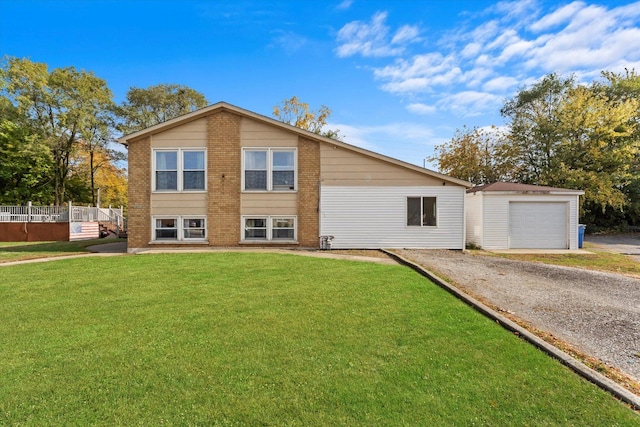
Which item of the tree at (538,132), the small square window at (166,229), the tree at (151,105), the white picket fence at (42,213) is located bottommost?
the small square window at (166,229)

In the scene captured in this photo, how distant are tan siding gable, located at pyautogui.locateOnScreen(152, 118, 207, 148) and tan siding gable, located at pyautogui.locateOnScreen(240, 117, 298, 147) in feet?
5.56

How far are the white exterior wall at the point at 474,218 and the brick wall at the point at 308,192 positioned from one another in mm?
7259

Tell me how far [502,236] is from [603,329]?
10.2 meters

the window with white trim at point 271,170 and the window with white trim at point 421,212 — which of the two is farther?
the window with white trim at point 271,170

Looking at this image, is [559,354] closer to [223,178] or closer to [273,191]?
[273,191]

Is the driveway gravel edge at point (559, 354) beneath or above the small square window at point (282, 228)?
beneath

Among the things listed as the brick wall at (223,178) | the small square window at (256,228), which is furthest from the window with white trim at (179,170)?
the small square window at (256,228)

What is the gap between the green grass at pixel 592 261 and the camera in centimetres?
972

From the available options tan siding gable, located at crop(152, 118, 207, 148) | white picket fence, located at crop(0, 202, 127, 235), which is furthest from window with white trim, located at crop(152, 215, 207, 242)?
white picket fence, located at crop(0, 202, 127, 235)

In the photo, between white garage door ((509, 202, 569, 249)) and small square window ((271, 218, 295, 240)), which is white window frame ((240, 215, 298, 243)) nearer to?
small square window ((271, 218, 295, 240))

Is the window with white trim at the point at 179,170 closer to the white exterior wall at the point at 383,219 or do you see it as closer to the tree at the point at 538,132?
the white exterior wall at the point at 383,219

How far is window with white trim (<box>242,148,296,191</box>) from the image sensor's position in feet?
44.5

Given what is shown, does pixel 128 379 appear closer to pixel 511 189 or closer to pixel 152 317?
pixel 152 317

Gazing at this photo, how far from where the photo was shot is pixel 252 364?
134 inches
